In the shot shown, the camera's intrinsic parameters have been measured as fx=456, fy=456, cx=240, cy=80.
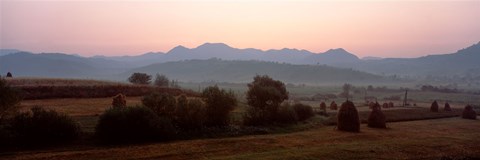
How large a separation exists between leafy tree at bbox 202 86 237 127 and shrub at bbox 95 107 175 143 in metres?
9.53

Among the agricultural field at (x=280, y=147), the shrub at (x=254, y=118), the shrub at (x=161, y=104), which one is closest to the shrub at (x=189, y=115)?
the shrub at (x=161, y=104)

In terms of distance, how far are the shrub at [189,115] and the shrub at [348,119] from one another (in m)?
18.5

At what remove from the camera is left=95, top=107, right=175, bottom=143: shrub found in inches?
1731

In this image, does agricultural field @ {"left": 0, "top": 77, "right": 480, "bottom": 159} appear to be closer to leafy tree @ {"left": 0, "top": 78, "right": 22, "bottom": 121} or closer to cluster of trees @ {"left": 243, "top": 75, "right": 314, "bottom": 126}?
cluster of trees @ {"left": 243, "top": 75, "right": 314, "bottom": 126}

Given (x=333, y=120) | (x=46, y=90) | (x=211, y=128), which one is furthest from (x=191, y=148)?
(x=46, y=90)

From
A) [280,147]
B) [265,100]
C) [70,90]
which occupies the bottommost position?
[280,147]

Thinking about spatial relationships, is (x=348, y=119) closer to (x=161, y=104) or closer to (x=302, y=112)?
(x=302, y=112)

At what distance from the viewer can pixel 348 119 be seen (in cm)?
5812

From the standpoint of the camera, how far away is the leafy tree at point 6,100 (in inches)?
1715

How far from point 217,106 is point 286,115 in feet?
43.1

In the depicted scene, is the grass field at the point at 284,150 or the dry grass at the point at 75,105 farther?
the dry grass at the point at 75,105

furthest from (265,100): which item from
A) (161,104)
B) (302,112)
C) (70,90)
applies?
(70,90)

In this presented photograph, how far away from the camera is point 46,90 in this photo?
3063 inches

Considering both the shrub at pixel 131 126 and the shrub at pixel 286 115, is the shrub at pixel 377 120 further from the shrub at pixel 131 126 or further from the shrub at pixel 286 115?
the shrub at pixel 131 126
